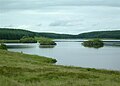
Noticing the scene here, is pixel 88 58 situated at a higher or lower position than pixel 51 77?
lower

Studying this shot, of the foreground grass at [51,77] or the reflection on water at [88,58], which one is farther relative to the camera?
the reflection on water at [88,58]

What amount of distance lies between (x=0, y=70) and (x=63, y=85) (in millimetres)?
10965

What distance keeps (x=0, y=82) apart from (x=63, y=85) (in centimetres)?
460

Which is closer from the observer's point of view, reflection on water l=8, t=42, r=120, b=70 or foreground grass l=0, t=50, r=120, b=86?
foreground grass l=0, t=50, r=120, b=86

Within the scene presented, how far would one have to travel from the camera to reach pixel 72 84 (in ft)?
75.4

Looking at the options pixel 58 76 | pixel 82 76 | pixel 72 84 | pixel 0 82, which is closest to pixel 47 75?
pixel 58 76

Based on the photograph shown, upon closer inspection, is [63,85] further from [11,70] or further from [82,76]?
[11,70]

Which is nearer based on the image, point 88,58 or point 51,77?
point 51,77

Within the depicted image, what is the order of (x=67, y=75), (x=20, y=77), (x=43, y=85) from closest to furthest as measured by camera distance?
(x=43, y=85)
(x=20, y=77)
(x=67, y=75)

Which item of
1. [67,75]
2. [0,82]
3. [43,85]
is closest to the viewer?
[0,82]

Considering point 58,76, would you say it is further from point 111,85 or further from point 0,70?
point 111,85

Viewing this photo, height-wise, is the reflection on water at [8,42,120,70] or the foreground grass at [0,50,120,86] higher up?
the foreground grass at [0,50,120,86]

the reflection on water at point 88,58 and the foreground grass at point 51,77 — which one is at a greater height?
the foreground grass at point 51,77

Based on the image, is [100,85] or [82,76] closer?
[100,85]
